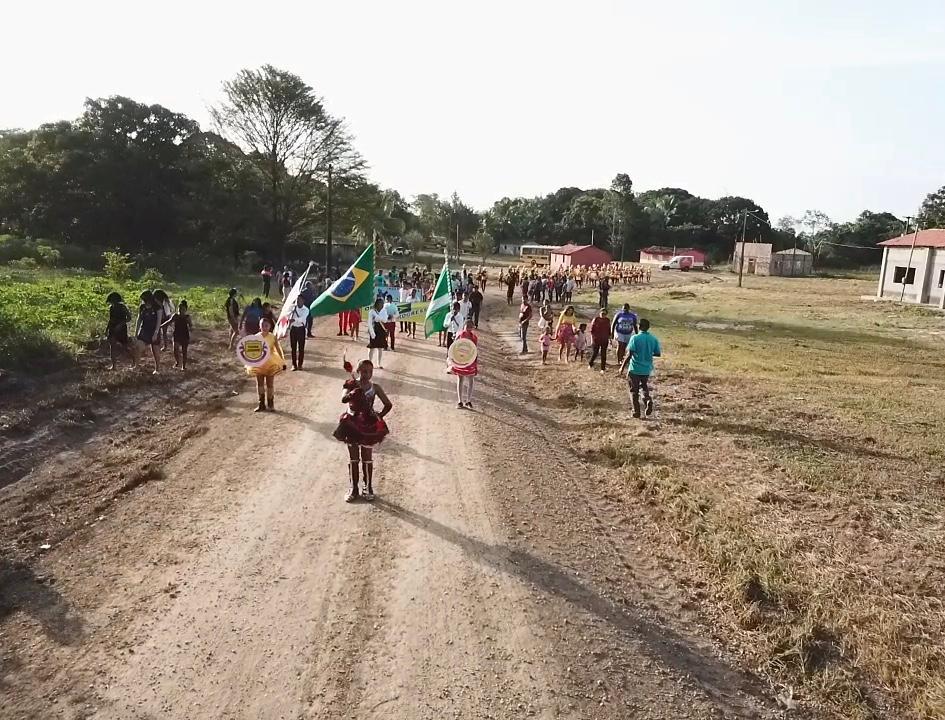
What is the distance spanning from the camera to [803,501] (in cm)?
842

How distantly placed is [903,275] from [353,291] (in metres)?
40.2

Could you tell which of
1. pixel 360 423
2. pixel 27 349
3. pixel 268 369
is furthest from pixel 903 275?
pixel 27 349

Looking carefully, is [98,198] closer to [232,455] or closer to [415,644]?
[232,455]

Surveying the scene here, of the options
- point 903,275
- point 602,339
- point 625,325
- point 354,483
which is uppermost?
point 903,275

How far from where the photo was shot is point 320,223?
48094 mm

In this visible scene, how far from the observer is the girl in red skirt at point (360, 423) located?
25.0 ft

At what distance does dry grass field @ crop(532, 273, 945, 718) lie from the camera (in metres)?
5.52

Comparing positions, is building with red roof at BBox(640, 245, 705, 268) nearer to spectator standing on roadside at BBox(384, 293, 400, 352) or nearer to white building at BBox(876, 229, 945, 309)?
white building at BBox(876, 229, 945, 309)

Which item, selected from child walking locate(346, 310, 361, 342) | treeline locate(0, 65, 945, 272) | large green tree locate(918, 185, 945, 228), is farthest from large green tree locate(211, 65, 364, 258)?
large green tree locate(918, 185, 945, 228)

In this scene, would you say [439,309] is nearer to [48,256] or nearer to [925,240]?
[48,256]

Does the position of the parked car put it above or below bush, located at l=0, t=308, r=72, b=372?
above

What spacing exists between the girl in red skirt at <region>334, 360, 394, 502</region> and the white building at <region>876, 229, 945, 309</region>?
38.1m

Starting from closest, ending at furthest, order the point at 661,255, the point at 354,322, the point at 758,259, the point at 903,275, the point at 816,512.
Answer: the point at 816,512, the point at 354,322, the point at 903,275, the point at 758,259, the point at 661,255

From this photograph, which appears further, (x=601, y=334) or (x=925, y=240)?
(x=925, y=240)
